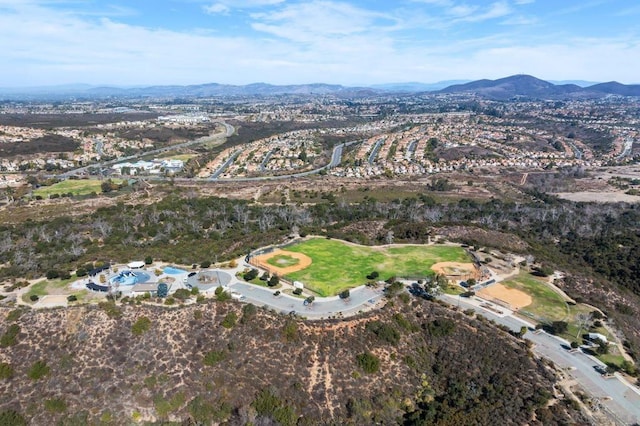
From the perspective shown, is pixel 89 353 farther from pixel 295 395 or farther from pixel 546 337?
pixel 546 337

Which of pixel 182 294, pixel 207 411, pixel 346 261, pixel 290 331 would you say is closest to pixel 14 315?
pixel 182 294

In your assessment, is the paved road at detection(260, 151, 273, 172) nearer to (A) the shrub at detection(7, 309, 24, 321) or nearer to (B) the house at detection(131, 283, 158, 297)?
(B) the house at detection(131, 283, 158, 297)

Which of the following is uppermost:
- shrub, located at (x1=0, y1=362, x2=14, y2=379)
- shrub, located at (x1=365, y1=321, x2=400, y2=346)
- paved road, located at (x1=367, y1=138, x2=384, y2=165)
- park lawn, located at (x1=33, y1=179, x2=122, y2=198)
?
shrub, located at (x1=0, y1=362, x2=14, y2=379)

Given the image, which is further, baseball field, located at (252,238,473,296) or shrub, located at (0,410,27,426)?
baseball field, located at (252,238,473,296)

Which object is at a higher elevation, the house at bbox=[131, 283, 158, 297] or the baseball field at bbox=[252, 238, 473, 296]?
the house at bbox=[131, 283, 158, 297]

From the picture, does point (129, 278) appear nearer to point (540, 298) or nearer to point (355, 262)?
point (355, 262)

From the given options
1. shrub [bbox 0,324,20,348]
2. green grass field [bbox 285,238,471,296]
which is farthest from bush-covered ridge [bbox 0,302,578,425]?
green grass field [bbox 285,238,471,296]
